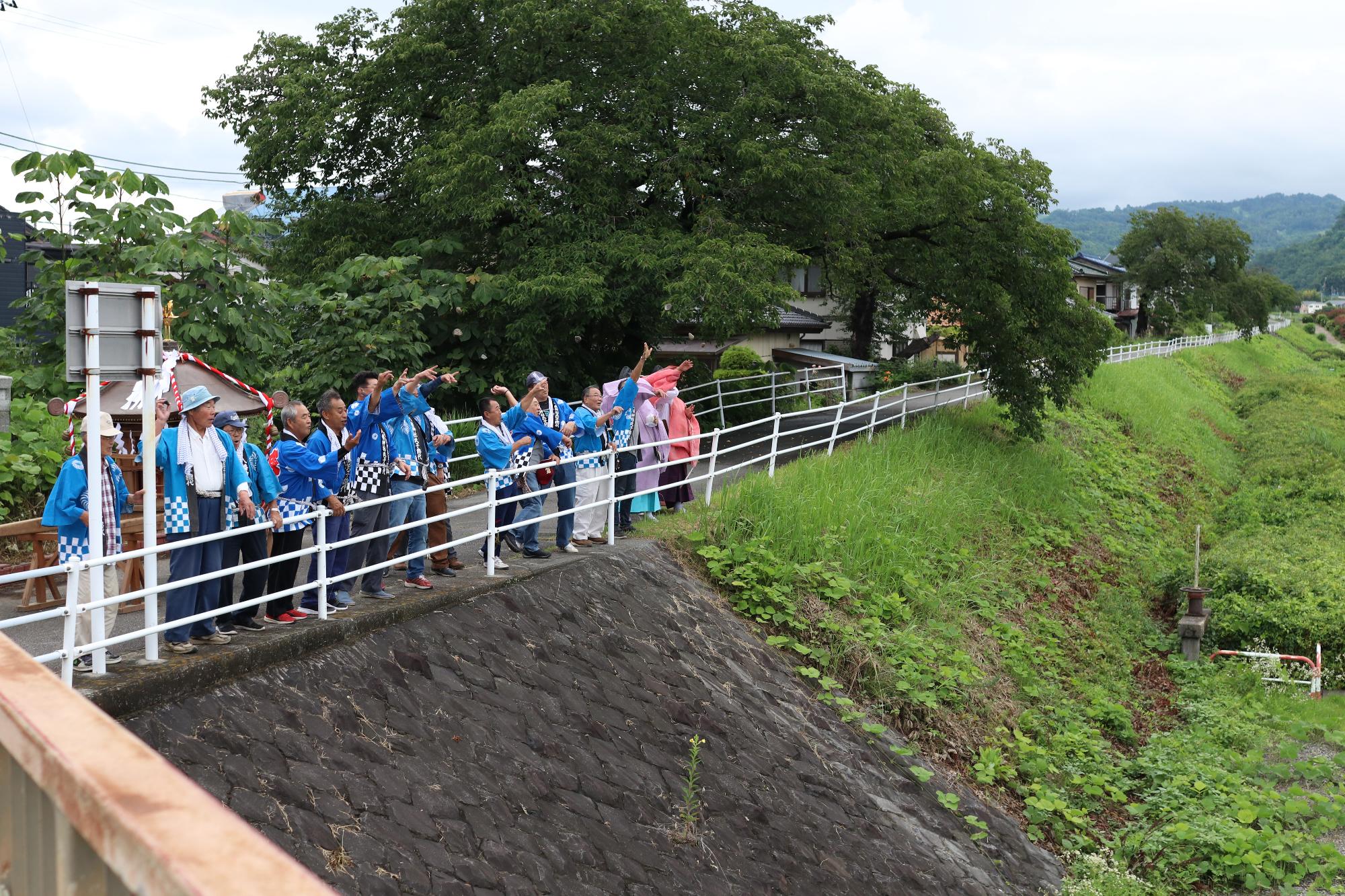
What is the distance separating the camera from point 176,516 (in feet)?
23.1

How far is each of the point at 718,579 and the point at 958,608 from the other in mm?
3576

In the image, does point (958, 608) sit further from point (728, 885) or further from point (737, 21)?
point (737, 21)

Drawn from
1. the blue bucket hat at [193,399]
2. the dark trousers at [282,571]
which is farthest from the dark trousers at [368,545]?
the blue bucket hat at [193,399]

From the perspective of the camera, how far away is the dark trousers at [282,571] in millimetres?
7703

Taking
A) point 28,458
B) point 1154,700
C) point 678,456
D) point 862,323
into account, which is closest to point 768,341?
point 862,323

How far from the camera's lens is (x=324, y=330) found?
15836mm

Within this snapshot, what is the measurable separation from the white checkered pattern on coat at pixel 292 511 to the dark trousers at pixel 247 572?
17 cm

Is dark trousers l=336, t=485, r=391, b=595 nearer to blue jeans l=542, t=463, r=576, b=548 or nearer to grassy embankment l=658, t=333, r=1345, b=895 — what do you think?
blue jeans l=542, t=463, r=576, b=548

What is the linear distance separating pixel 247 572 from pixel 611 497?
181 inches

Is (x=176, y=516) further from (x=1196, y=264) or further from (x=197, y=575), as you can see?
(x=1196, y=264)

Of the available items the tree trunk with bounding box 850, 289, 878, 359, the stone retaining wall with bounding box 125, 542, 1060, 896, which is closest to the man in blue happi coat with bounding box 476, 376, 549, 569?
the stone retaining wall with bounding box 125, 542, 1060, 896

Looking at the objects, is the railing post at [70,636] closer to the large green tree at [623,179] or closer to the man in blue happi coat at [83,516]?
the man in blue happi coat at [83,516]

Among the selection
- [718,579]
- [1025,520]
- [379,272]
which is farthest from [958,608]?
[379,272]

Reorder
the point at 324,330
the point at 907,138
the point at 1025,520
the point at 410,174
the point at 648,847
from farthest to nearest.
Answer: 1. the point at 907,138
2. the point at 410,174
3. the point at 1025,520
4. the point at 324,330
5. the point at 648,847
